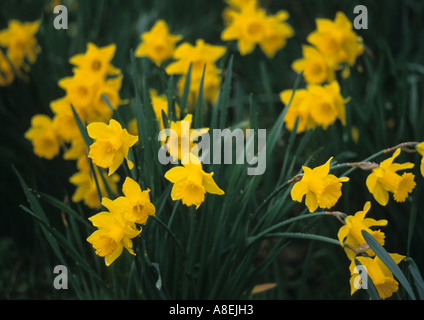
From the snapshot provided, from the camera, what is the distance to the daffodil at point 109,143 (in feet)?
4.41

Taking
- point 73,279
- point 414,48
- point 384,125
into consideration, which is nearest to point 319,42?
point 384,125

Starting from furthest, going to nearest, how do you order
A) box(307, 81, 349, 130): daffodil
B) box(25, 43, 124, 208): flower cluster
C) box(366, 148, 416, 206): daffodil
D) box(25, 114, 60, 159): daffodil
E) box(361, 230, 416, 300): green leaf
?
1. box(25, 114, 60, 159): daffodil
2. box(25, 43, 124, 208): flower cluster
3. box(307, 81, 349, 130): daffodil
4. box(366, 148, 416, 206): daffodil
5. box(361, 230, 416, 300): green leaf

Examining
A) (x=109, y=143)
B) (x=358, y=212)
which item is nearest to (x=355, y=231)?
(x=358, y=212)

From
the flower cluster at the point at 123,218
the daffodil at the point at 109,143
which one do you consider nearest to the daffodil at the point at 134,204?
the flower cluster at the point at 123,218

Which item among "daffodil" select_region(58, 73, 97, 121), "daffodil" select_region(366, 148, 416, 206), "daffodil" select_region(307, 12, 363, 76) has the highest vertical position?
Result: "daffodil" select_region(307, 12, 363, 76)

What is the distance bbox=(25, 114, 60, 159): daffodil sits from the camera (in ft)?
6.52

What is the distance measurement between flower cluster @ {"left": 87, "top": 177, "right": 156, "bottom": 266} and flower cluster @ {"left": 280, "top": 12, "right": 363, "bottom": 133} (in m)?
0.74

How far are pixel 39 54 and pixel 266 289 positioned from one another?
157 centimetres

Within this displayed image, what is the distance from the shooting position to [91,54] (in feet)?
6.48

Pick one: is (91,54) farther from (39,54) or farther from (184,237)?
(184,237)

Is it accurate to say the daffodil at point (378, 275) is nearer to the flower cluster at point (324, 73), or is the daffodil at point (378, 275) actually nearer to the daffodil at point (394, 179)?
the daffodil at point (394, 179)

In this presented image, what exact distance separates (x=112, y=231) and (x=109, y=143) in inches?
9.5

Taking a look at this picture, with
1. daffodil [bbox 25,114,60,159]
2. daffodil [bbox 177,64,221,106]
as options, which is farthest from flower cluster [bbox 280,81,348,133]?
daffodil [bbox 25,114,60,159]

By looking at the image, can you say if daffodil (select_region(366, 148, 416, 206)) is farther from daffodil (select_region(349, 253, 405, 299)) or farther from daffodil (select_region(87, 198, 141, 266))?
daffodil (select_region(87, 198, 141, 266))
